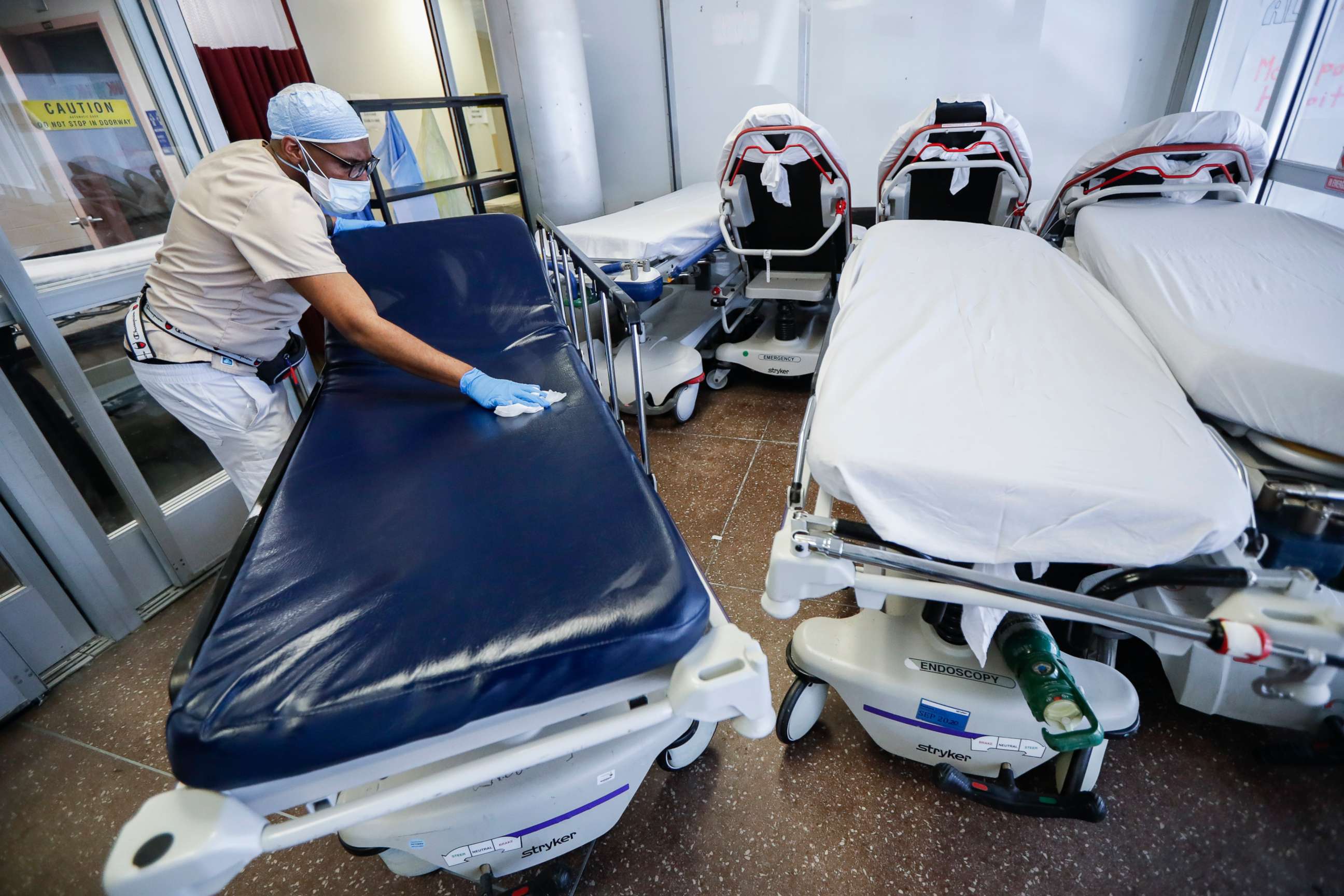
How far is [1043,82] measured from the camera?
3324mm

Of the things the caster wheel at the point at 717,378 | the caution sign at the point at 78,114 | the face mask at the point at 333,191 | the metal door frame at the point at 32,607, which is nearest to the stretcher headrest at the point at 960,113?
the caster wheel at the point at 717,378

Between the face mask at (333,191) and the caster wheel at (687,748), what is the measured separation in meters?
1.60

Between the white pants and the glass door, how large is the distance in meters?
0.36

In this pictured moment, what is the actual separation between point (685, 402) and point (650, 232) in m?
0.77

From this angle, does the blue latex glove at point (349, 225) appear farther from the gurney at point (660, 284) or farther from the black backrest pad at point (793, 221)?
the black backrest pad at point (793, 221)

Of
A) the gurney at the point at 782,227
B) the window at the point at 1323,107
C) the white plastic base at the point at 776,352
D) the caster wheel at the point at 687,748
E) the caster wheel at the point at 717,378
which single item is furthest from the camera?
the caster wheel at the point at 717,378

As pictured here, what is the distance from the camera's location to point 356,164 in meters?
1.61

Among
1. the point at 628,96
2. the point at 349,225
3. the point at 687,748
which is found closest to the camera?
the point at 687,748

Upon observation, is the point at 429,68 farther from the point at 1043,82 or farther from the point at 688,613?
the point at 688,613

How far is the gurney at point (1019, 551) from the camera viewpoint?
0.83 metres

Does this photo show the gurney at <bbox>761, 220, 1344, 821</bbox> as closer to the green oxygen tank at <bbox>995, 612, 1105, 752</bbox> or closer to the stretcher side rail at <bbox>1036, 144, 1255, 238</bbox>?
the green oxygen tank at <bbox>995, 612, 1105, 752</bbox>

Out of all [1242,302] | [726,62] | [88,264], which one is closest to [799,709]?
[1242,302]

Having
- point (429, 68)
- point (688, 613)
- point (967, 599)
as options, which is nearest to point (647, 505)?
point (688, 613)

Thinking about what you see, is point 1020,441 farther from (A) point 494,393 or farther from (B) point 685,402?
(B) point 685,402
